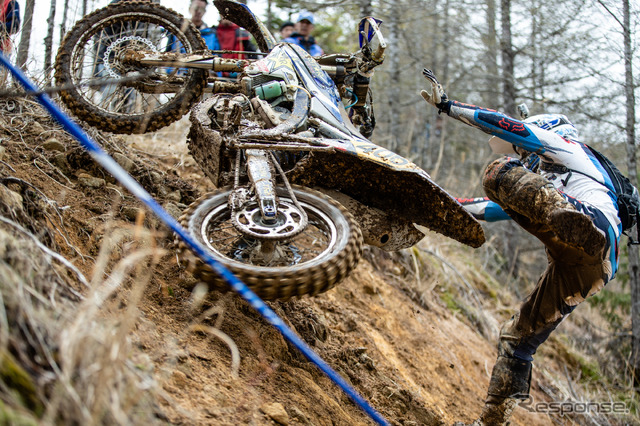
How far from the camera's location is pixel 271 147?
10.4 feet

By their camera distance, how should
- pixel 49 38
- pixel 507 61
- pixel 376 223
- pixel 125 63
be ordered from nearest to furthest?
1. pixel 376 223
2. pixel 125 63
3. pixel 49 38
4. pixel 507 61

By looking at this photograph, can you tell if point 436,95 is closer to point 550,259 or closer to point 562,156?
point 562,156

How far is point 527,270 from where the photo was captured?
13.5 meters

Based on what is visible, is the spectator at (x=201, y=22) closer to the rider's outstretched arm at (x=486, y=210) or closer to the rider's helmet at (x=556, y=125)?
the rider's outstretched arm at (x=486, y=210)

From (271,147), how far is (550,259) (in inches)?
100

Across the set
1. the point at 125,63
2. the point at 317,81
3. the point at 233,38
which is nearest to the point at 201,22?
the point at 233,38

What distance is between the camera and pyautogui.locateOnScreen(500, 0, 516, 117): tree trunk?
11.2 m

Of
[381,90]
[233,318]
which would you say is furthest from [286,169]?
[381,90]

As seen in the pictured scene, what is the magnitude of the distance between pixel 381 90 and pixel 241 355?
14.6 metres

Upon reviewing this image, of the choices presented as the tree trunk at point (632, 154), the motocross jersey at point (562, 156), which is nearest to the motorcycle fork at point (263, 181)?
the motocross jersey at point (562, 156)

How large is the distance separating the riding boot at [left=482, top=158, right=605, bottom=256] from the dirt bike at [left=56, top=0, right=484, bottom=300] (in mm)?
434

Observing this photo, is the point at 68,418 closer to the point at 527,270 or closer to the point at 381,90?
the point at 527,270

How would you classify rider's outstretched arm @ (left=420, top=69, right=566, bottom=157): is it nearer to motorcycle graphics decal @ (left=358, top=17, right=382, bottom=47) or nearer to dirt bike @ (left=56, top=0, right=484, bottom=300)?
motorcycle graphics decal @ (left=358, top=17, right=382, bottom=47)

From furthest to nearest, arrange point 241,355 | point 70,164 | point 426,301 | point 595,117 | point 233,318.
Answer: point 595,117 < point 426,301 < point 70,164 < point 233,318 < point 241,355
